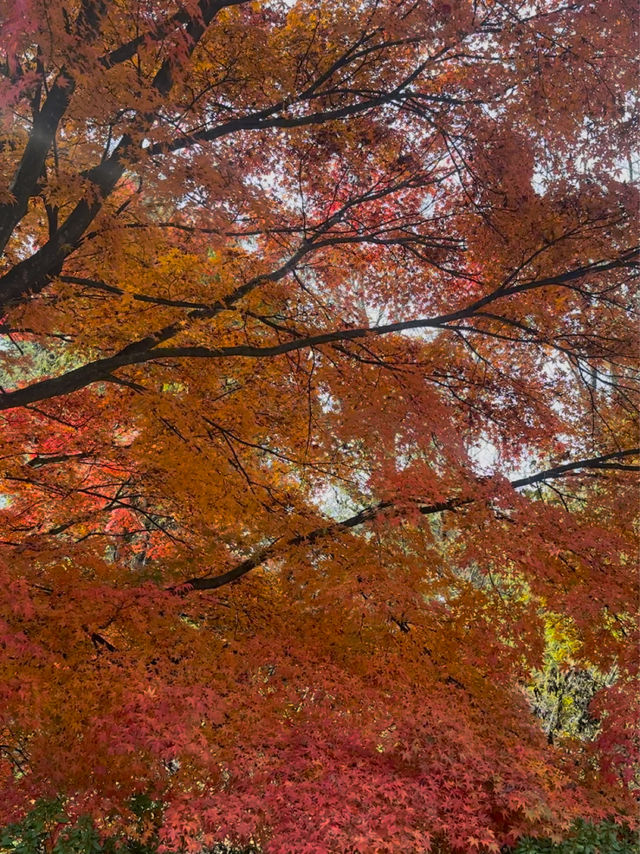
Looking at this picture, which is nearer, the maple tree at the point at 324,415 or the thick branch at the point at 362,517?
the maple tree at the point at 324,415

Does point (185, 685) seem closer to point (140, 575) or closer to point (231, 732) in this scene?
point (231, 732)

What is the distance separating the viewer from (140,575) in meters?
4.92

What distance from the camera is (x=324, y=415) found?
5289 mm

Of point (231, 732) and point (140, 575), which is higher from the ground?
point (140, 575)

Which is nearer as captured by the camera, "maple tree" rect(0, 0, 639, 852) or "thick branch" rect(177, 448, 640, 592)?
"maple tree" rect(0, 0, 639, 852)

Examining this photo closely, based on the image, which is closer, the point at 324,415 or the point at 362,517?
the point at 362,517

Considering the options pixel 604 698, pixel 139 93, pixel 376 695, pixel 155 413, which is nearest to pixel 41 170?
pixel 139 93

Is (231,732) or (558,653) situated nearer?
(231,732)

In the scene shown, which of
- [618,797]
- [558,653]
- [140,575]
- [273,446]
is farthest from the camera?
A: [558,653]

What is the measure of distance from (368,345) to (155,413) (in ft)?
6.81

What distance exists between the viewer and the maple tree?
332 cm


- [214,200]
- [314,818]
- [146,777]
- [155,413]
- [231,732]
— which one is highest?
[214,200]

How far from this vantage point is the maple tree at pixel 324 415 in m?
3.32

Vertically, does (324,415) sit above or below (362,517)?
above
